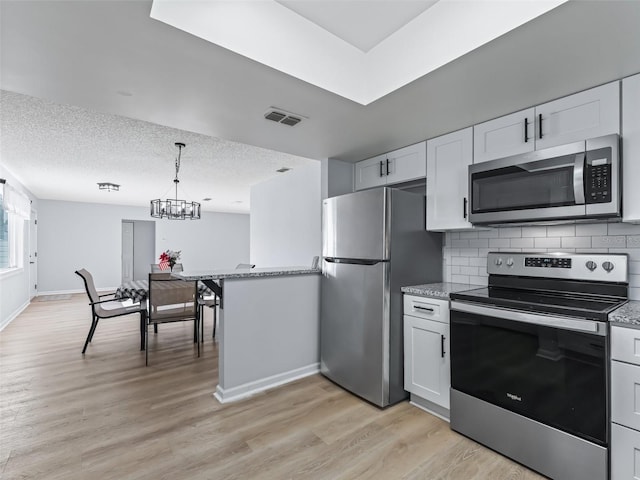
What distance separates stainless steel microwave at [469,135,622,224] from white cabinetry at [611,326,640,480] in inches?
25.4

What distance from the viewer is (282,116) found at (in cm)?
232

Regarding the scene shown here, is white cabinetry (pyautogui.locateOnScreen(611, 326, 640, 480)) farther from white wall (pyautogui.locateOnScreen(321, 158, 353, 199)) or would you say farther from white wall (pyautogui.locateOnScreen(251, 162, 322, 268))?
white wall (pyautogui.locateOnScreen(251, 162, 322, 268))

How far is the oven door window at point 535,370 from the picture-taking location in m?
1.54

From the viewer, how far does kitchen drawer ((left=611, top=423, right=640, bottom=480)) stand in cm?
144

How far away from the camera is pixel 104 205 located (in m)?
8.44

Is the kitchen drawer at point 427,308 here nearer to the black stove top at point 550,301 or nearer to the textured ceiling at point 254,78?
the black stove top at point 550,301

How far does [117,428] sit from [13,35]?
2.26 metres

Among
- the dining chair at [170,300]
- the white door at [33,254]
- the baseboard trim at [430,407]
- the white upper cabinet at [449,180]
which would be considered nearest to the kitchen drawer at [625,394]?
the baseboard trim at [430,407]

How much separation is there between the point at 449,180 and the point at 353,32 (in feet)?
4.15

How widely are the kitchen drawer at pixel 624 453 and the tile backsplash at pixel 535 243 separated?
31.3 inches

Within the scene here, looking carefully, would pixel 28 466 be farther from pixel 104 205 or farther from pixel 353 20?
pixel 104 205

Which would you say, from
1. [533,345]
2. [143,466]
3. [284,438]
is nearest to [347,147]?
[533,345]

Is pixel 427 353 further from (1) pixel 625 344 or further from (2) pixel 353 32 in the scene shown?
(2) pixel 353 32

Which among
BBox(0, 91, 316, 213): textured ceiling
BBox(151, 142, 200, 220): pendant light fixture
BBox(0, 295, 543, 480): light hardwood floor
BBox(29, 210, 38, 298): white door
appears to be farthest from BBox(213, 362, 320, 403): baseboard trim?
BBox(29, 210, 38, 298): white door
